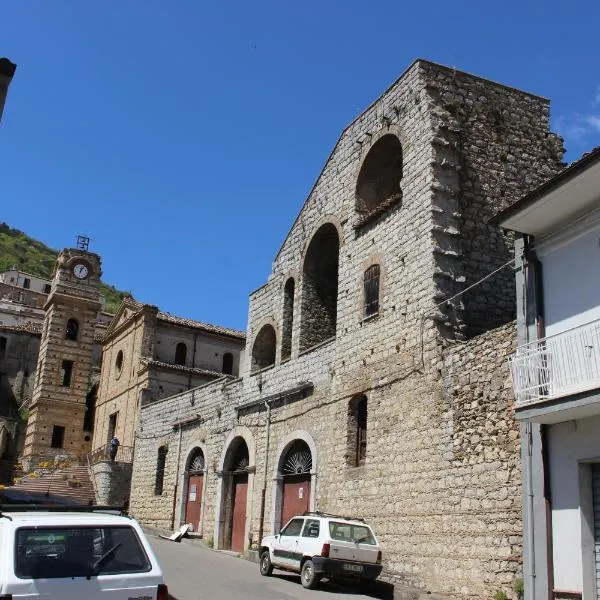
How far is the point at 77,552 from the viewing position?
247 inches

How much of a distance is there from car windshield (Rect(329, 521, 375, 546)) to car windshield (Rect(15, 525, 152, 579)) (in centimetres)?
842

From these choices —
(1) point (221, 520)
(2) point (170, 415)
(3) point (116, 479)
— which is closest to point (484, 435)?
(1) point (221, 520)

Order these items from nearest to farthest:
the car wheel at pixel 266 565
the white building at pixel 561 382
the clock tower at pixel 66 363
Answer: the white building at pixel 561 382 < the car wheel at pixel 266 565 < the clock tower at pixel 66 363

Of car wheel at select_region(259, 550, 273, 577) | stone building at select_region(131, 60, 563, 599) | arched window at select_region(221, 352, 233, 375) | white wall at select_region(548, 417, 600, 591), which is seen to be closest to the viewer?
white wall at select_region(548, 417, 600, 591)

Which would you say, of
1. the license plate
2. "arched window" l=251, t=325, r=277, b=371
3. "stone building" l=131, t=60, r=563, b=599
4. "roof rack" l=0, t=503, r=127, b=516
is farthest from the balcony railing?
"roof rack" l=0, t=503, r=127, b=516

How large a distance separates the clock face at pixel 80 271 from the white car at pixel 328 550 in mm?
34422

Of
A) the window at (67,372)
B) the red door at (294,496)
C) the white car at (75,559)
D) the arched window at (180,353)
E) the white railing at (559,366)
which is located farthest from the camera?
the window at (67,372)

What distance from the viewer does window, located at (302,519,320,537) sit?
48.3 feet

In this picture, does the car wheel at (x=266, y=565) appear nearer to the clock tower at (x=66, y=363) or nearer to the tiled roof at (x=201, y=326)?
the tiled roof at (x=201, y=326)

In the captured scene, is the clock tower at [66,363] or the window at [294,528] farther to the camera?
the clock tower at [66,363]

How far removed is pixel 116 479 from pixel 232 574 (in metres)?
17.0

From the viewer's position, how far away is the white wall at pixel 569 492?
10086mm

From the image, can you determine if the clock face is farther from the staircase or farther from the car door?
the car door

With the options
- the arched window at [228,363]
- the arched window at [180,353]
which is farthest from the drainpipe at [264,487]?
the arched window at [228,363]
